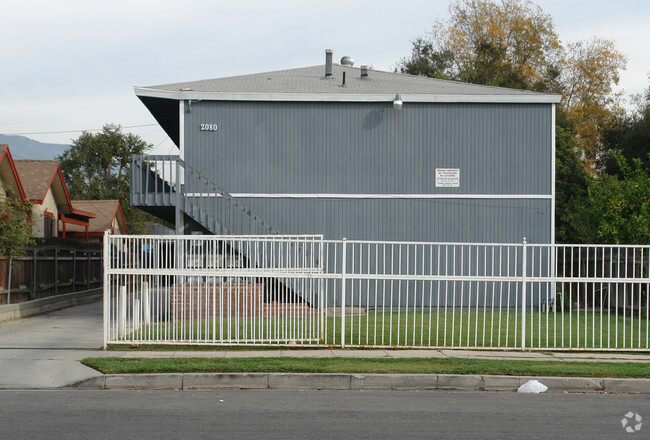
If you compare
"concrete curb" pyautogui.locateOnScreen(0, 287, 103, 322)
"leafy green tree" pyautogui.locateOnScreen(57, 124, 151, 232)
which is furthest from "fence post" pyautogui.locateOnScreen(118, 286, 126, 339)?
"leafy green tree" pyautogui.locateOnScreen(57, 124, 151, 232)

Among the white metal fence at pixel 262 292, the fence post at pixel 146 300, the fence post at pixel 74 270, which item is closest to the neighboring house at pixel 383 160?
the fence post at pixel 74 270

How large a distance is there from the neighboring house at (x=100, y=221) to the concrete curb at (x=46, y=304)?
32.4ft

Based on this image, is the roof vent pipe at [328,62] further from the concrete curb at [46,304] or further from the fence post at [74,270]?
the concrete curb at [46,304]

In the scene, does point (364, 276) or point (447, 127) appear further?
point (447, 127)

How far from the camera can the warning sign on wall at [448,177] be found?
21172mm

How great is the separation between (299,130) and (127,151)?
47.3 m

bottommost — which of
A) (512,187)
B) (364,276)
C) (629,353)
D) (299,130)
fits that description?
(629,353)

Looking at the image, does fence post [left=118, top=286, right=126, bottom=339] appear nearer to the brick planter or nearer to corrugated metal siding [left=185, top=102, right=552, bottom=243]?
the brick planter

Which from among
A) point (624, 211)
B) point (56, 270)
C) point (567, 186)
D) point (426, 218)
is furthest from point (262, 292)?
point (567, 186)

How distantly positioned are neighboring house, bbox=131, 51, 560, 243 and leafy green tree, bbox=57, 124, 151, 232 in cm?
4355

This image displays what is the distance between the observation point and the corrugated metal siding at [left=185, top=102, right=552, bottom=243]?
21016 millimetres

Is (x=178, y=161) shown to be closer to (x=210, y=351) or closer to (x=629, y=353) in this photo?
(x=210, y=351)

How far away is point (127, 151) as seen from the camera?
65.0m

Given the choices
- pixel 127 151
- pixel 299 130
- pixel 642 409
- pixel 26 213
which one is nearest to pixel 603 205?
pixel 299 130
